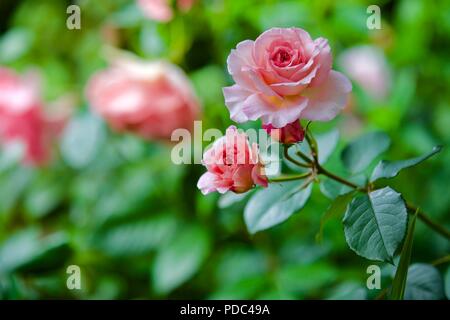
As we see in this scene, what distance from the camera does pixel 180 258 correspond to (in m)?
0.74

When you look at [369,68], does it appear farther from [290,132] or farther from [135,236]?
[290,132]

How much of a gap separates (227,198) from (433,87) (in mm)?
440

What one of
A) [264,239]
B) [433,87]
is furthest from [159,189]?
[433,87]

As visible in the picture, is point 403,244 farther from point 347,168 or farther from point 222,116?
point 222,116

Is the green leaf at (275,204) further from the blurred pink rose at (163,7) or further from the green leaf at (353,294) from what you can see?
the blurred pink rose at (163,7)

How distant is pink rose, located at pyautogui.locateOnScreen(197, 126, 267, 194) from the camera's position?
1.32ft

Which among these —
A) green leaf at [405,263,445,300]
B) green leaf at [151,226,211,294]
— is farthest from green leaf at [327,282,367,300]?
green leaf at [151,226,211,294]

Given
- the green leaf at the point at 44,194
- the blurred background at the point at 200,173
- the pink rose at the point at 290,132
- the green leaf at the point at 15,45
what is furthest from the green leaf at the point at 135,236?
the pink rose at the point at 290,132

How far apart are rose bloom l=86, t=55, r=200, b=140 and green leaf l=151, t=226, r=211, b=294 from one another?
0.39ft

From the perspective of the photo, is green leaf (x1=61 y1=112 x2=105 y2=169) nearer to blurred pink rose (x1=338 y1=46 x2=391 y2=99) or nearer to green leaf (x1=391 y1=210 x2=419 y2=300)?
blurred pink rose (x1=338 y1=46 x2=391 y2=99)

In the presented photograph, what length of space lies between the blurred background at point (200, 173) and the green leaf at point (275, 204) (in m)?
0.15

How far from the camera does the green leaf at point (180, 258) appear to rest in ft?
2.38

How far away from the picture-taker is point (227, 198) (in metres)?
0.50

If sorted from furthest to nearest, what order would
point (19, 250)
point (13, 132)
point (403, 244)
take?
point (13, 132)
point (19, 250)
point (403, 244)
